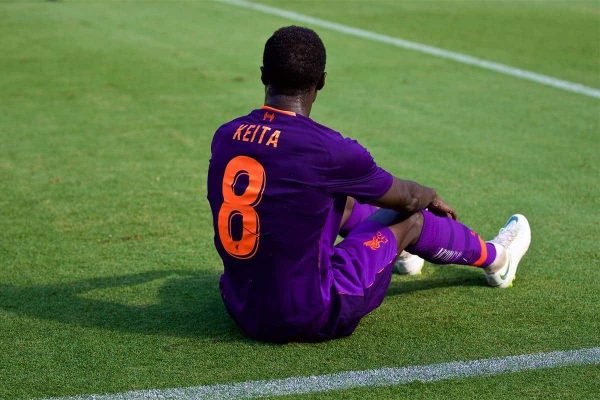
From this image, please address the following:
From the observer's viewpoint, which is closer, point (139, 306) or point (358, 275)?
point (358, 275)

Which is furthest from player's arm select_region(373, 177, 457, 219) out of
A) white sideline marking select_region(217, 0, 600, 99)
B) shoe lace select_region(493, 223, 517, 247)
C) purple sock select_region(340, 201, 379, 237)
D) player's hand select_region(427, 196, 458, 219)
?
white sideline marking select_region(217, 0, 600, 99)

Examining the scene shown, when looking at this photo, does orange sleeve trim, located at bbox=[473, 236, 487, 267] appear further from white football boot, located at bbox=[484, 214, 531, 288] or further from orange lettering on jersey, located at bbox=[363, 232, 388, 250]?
orange lettering on jersey, located at bbox=[363, 232, 388, 250]

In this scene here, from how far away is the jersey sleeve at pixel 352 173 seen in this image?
14.1 feet

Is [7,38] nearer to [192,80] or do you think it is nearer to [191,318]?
[192,80]

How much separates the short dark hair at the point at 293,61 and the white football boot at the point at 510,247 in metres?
1.63

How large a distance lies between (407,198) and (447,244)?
0.48 metres

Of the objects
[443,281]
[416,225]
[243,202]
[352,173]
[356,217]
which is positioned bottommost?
[443,281]

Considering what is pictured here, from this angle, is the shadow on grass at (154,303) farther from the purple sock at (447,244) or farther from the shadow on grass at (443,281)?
the purple sock at (447,244)

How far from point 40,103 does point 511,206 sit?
5.37 m

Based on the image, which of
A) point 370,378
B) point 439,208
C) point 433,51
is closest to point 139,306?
point 370,378

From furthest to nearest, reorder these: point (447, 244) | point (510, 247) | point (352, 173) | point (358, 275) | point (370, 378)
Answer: point (510, 247), point (447, 244), point (358, 275), point (352, 173), point (370, 378)

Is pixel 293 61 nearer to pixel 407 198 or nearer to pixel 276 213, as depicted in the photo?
pixel 276 213

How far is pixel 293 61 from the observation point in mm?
4320

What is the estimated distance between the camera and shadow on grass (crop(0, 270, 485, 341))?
4914mm
